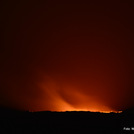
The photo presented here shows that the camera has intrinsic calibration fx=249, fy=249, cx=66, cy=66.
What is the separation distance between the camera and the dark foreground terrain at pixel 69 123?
5.78 feet

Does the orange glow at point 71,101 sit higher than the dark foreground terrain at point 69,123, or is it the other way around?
the orange glow at point 71,101

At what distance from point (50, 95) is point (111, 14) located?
109 centimetres

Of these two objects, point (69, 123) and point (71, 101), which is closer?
point (69, 123)

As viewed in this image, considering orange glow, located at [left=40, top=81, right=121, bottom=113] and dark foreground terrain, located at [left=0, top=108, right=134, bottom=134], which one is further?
orange glow, located at [left=40, top=81, right=121, bottom=113]

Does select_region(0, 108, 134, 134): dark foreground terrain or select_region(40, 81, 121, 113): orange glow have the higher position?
select_region(40, 81, 121, 113): orange glow

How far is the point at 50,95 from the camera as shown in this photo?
267cm

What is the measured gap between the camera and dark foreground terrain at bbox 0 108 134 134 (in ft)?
5.78

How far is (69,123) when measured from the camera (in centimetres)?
180

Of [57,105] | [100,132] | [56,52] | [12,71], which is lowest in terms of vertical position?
[100,132]

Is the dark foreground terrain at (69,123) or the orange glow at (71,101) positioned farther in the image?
the orange glow at (71,101)

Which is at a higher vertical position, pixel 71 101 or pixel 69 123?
pixel 71 101

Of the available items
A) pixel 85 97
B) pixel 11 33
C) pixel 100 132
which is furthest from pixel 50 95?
pixel 100 132

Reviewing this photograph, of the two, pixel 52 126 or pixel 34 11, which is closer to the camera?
pixel 52 126

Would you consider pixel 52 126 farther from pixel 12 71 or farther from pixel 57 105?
pixel 12 71
